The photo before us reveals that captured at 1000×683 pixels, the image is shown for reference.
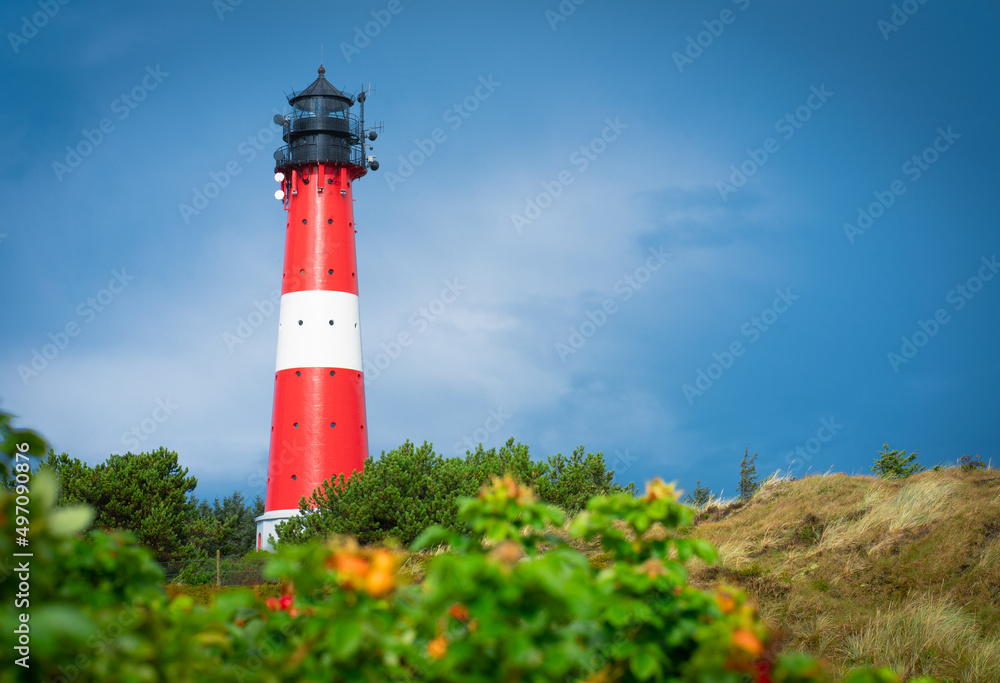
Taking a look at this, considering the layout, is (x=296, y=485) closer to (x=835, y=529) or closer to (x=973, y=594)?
(x=835, y=529)

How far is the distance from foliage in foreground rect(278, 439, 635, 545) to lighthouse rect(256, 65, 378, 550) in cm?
202

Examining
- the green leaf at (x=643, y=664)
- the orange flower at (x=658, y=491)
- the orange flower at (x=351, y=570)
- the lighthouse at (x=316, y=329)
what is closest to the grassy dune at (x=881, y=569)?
the orange flower at (x=658, y=491)

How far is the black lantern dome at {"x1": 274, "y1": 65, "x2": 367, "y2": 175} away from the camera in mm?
30062

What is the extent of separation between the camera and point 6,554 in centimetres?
239

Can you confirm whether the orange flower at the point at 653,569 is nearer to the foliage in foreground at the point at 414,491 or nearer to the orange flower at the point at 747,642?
the orange flower at the point at 747,642

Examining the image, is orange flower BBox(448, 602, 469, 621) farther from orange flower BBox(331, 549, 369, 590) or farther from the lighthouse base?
the lighthouse base

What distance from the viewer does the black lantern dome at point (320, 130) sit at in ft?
98.6

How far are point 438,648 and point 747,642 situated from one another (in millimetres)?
1117

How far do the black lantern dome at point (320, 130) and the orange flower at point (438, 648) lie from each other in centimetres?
2823

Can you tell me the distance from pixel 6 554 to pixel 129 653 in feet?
1.57

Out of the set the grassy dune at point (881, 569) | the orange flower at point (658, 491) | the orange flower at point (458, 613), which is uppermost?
the grassy dune at point (881, 569)

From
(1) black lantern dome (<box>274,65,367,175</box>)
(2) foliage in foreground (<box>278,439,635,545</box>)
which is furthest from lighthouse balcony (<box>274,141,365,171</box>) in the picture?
(2) foliage in foreground (<box>278,439,635,545</box>)

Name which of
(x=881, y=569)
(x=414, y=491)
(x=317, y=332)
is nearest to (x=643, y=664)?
(x=881, y=569)

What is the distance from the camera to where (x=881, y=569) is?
1488 cm
